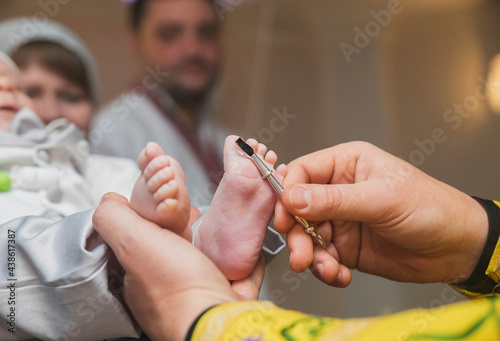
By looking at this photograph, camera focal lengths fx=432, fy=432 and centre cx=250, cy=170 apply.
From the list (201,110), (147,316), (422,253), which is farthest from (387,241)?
(201,110)

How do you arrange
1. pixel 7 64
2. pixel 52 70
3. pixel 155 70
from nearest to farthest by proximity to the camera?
pixel 7 64, pixel 52 70, pixel 155 70

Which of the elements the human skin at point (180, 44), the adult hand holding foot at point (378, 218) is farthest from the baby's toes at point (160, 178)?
the human skin at point (180, 44)

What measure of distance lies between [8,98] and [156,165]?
57 cm

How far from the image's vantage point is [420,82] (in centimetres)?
121

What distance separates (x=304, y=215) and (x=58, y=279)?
277 mm

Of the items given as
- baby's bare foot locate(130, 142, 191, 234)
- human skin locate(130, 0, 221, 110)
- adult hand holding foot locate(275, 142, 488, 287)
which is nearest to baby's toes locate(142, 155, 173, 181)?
baby's bare foot locate(130, 142, 191, 234)

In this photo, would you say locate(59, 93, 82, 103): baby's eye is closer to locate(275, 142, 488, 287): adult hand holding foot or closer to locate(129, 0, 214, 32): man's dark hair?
locate(129, 0, 214, 32): man's dark hair

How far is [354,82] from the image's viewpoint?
1.30 m

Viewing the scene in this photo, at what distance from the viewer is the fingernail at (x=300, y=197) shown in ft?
1.56

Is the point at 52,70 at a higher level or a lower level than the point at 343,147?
lower

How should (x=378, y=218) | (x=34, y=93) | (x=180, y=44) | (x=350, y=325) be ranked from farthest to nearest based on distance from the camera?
(x=180, y=44), (x=34, y=93), (x=378, y=218), (x=350, y=325)

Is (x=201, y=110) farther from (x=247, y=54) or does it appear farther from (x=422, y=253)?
(x=422, y=253)

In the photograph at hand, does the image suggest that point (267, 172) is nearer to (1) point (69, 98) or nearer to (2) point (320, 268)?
(2) point (320, 268)

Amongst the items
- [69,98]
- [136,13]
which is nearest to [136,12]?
[136,13]
